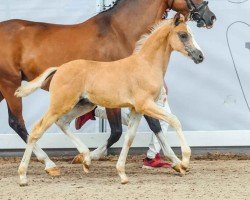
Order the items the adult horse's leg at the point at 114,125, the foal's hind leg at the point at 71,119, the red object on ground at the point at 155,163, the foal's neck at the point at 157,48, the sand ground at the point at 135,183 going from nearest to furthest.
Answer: the sand ground at the point at 135,183 < the foal's neck at the point at 157,48 < the foal's hind leg at the point at 71,119 < the adult horse's leg at the point at 114,125 < the red object on ground at the point at 155,163

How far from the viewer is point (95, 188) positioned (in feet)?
23.1

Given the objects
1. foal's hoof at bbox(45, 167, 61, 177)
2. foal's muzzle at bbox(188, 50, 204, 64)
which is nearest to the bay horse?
foal's hoof at bbox(45, 167, 61, 177)

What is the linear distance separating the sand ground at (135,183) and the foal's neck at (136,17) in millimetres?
1459

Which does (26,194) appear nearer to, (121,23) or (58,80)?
(58,80)

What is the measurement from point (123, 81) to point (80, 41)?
1.24 m

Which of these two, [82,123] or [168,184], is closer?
[168,184]

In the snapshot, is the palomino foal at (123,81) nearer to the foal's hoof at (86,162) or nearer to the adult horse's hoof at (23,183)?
the adult horse's hoof at (23,183)

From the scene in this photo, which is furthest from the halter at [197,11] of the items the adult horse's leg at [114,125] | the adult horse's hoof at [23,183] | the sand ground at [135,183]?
the adult horse's hoof at [23,183]

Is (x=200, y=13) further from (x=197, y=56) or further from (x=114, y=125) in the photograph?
(x=114, y=125)

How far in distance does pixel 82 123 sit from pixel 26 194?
2.43 meters

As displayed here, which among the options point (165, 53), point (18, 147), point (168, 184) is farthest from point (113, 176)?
point (18, 147)

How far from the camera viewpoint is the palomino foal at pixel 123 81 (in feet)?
23.6

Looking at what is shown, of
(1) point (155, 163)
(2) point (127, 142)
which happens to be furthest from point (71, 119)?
(1) point (155, 163)

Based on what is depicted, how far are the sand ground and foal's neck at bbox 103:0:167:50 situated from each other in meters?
1.46
